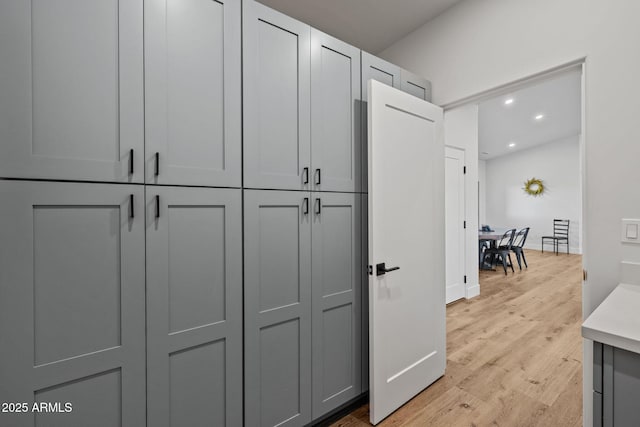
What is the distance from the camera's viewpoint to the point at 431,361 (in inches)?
86.7

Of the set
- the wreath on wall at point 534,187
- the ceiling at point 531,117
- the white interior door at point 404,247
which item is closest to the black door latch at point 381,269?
the white interior door at point 404,247

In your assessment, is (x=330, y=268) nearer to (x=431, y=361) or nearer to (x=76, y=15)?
(x=431, y=361)

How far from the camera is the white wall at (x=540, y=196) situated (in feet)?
27.3

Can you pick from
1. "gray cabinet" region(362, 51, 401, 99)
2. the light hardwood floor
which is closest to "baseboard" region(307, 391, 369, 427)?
the light hardwood floor

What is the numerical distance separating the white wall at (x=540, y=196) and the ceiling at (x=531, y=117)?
41 cm

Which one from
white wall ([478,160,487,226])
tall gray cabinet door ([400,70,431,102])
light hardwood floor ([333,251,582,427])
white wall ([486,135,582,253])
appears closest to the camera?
light hardwood floor ([333,251,582,427])

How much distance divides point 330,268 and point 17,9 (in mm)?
1642

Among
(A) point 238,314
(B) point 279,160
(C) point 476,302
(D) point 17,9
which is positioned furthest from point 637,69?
(C) point 476,302

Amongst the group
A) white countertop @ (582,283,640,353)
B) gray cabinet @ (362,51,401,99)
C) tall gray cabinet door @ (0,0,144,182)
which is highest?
gray cabinet @ (362,51,401,99)

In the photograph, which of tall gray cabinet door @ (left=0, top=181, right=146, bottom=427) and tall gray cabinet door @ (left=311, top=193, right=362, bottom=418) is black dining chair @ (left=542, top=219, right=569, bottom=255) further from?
tall gray cabinet door @ (left=0, top=181, right=146, bottom=427)

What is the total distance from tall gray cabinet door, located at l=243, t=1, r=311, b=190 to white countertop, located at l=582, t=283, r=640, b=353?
4.24 ft

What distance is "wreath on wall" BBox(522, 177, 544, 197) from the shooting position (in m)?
8.88

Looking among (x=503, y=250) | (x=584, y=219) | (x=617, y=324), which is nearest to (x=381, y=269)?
(x=617, y=324)

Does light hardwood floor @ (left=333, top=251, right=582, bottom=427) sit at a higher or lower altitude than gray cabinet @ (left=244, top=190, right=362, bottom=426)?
lower
